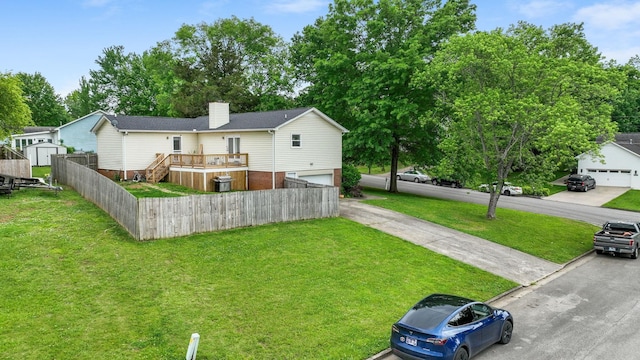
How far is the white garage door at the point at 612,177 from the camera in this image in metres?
44.6

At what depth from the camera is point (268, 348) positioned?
9875 millimetres

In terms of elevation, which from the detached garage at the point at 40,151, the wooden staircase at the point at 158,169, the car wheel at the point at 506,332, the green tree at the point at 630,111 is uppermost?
the green tree at the point at 630,111

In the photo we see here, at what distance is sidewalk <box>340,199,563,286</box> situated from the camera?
17734 mm

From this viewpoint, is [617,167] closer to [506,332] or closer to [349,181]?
[349,181]

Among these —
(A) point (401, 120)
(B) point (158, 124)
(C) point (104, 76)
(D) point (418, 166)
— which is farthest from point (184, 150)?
(C) point (104, 76)

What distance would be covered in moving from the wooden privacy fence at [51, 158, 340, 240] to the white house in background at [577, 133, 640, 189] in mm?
34783

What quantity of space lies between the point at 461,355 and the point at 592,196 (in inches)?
1520

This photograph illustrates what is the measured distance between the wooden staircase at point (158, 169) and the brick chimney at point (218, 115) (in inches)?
162

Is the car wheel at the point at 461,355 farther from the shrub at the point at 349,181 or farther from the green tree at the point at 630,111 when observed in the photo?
the green tree at the point at 630,111

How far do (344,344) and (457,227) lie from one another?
47.4 ft

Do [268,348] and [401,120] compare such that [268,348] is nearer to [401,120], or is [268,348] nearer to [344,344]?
[344,344]

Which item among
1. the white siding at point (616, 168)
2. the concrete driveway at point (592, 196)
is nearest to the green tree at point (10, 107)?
the concrete driveway at point (592, 196)

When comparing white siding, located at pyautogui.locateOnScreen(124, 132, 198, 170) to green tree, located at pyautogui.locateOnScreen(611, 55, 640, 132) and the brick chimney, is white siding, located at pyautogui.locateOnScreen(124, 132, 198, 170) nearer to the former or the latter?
the brick chimney

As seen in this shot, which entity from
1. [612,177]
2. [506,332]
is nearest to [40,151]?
[506,332]
